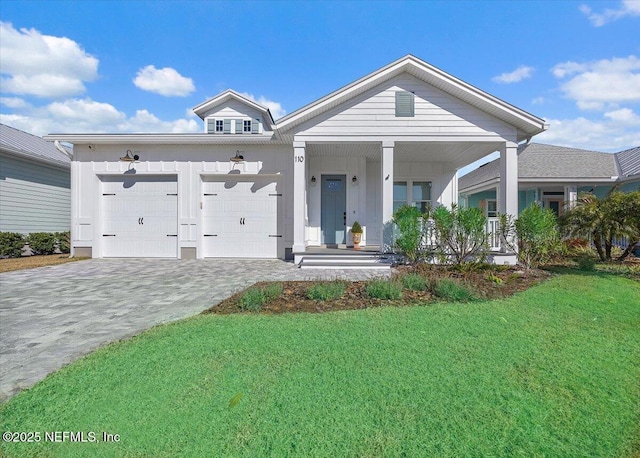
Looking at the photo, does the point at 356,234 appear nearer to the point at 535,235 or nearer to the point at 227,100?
the point at 535,235

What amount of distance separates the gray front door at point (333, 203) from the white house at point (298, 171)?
3 cm

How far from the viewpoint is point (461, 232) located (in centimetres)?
732

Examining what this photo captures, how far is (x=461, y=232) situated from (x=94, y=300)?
7.22 metres

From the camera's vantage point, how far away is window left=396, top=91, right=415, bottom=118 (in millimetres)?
8375

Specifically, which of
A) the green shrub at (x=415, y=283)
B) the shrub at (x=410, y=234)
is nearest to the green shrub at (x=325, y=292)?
the green shrub at (x=415, y=283)

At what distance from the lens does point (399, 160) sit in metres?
11.1

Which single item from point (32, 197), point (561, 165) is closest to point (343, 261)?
point (561, 165)

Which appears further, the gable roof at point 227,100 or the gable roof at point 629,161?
the gable roof at point 227,100

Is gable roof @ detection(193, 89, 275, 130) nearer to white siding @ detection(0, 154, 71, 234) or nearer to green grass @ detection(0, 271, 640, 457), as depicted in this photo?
white siding @ detection(0, 154, 71, 234)

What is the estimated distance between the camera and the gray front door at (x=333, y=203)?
10695mm

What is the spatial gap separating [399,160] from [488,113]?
325 cm

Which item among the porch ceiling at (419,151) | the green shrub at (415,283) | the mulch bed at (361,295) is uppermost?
the porch ceiling at (419,151)

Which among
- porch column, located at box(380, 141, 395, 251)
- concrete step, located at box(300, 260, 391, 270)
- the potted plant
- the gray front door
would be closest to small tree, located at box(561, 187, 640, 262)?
porch column, located at box(380, 141, 395, 251)

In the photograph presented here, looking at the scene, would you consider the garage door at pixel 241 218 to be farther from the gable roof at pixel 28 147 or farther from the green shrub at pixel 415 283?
the gable roof at pixel 28 147
